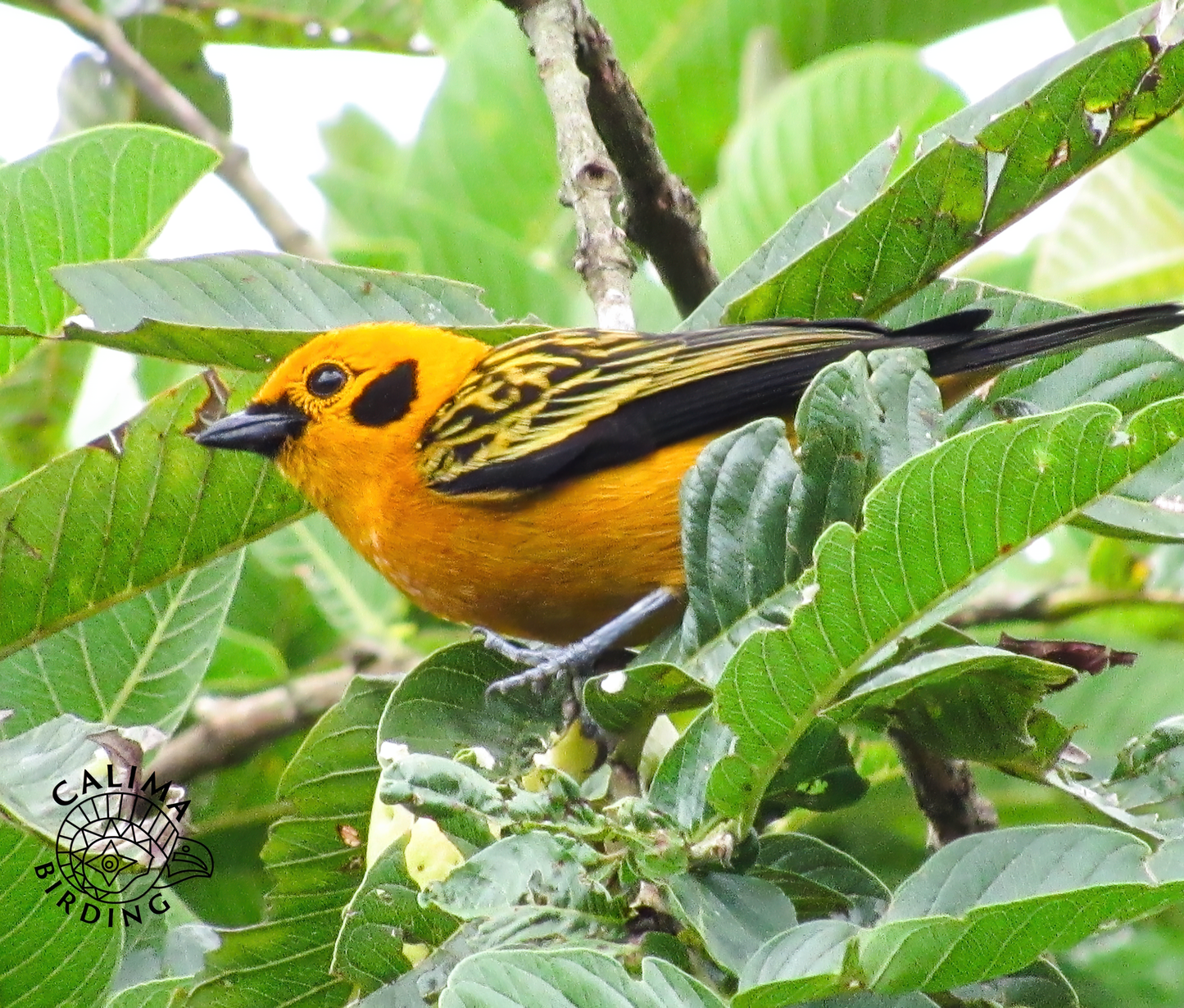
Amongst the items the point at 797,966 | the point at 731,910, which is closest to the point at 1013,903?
the point at 797,966

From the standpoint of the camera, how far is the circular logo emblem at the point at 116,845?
222 centimetres

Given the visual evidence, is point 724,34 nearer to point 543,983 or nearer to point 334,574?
point 334,574

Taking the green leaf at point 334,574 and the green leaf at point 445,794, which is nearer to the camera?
the green leaf at point 445,794

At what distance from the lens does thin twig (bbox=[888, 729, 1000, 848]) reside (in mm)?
2672

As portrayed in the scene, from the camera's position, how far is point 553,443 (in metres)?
3.66

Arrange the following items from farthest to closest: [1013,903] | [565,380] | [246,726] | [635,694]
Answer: [565,380] < [246,726] < [635,694] < [1013,903]

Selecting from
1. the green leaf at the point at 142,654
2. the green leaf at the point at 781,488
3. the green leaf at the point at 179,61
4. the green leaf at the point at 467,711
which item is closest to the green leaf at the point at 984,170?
the green leaf at the point at 781,488

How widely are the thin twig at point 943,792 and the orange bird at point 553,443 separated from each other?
744 mm

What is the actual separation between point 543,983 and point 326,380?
263 cm

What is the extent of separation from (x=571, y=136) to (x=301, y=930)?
5.79ft

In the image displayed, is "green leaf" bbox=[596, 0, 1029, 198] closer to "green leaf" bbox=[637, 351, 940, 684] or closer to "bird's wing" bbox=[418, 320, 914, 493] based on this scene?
"bird's wing" bbox=[418, 320, 914, 493]

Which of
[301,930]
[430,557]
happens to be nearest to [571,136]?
[430,557]

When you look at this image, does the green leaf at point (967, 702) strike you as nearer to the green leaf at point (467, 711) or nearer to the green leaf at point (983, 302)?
the green leaf at point (467, 711)

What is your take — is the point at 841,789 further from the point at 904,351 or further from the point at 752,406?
the point at 752,406
